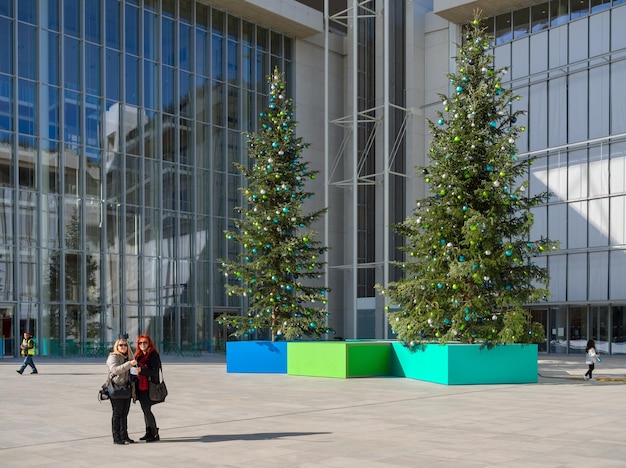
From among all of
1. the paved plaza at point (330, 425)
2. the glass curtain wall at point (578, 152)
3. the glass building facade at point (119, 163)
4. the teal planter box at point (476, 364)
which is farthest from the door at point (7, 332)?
the glass curtain wall at point (578, 152)

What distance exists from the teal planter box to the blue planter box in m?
4.68

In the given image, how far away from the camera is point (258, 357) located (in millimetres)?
24047

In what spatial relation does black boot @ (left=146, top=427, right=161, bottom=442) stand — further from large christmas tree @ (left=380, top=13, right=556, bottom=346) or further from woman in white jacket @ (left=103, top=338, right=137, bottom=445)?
large christmas tree @ (left=380, top=13, right=556, bottom=346)

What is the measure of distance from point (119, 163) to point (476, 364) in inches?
957

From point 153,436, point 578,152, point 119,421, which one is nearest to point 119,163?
point 578,152

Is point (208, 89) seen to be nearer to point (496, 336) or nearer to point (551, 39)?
point (551, 39)

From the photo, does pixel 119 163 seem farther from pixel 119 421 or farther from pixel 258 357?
pixel 119 421

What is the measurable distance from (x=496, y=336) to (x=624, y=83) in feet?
71.5

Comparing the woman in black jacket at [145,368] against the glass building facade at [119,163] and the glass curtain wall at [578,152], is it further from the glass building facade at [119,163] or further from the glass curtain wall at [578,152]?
the glass curtain wall at [578,152]

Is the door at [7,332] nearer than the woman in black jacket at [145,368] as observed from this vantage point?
No

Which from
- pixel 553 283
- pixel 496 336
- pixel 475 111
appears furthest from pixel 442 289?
pixel 553 283

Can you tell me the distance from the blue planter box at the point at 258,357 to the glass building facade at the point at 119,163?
13.6 m

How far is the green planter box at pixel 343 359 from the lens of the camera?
69.5ft

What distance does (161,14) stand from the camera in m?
41.2
